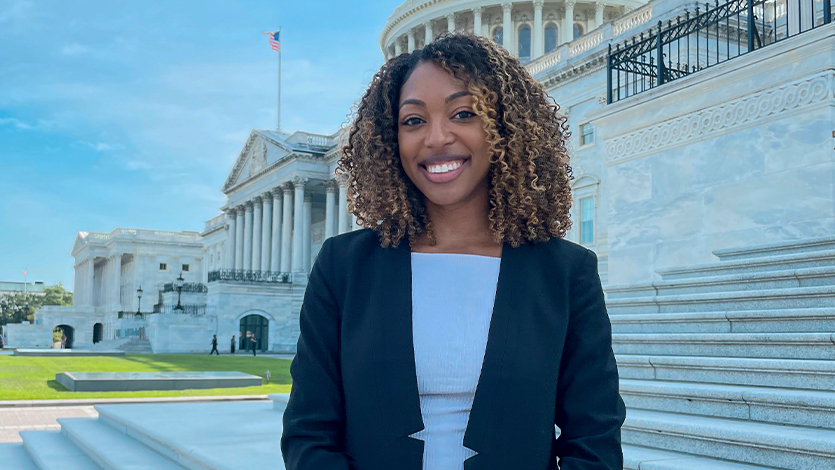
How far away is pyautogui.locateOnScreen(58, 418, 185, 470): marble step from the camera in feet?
24.7

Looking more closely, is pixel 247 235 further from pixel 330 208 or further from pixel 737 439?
pixel 737 439

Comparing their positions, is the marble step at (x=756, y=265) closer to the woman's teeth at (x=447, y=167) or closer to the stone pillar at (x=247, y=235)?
the woman's teeth at (x=447, y=167)

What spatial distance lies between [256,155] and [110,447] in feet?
205

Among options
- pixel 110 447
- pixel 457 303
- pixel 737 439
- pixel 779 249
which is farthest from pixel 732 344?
pixel 110 447

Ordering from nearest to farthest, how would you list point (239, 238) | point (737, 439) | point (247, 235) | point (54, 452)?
point (737, 439) → point (54, 452) → point (247, 235) → point (239, 238)

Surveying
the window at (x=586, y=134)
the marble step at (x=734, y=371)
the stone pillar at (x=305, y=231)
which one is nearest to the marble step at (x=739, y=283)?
the marble step at (x=734, y=371)

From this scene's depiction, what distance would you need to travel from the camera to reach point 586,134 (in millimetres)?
35188

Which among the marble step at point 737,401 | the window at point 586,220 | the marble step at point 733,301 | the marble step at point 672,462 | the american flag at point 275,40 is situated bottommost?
the marble step at point 672,462

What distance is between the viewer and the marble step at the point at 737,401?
4.80 m

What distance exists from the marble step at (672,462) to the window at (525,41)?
2389 inches

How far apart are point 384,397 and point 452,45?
105cm

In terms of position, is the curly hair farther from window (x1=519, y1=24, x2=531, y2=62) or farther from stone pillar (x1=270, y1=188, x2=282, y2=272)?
stone pillar (x1=270, y1=188, x2=282, y2=272)

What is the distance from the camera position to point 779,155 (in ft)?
29.8

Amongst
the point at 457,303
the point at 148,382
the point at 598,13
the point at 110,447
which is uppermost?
the point at 598,13
